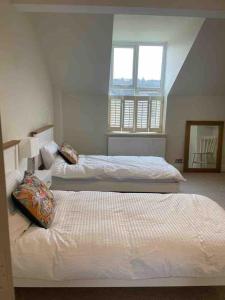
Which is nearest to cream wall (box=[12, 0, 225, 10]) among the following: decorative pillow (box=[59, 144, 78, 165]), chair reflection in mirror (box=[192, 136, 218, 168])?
decorative pillow (box=[59, 144, 78, 165])

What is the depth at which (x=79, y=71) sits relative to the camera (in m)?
4.52

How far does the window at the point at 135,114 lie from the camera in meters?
5.26

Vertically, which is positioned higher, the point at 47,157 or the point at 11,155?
the point at 11,155

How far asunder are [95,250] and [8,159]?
4.12 feet

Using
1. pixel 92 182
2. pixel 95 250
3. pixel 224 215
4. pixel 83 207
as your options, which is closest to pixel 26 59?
pixel 92 182

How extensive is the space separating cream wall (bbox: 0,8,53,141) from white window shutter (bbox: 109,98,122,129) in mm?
1581

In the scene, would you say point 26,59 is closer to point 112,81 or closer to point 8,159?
point 8,159

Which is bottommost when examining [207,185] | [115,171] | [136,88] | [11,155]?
[207,185]

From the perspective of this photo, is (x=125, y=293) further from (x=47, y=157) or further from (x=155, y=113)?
(x=155, y=113)

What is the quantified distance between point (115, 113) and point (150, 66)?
1224mm

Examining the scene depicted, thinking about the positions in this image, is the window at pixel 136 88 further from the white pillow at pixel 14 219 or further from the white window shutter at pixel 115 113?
the white pillow at pixel 14 219

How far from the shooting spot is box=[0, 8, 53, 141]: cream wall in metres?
2.53

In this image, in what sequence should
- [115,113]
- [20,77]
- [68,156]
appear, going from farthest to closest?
[115,113] < [68,156] < [20,77]

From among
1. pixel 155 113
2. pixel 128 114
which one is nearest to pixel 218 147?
pixel 155 113
